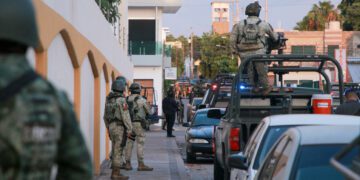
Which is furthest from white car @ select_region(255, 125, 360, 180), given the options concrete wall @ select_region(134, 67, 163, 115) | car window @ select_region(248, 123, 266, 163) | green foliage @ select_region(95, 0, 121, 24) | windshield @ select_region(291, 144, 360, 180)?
concrete wall @ select_region(134, 67, 163, 115)

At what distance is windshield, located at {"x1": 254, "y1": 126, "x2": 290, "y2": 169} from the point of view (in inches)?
340

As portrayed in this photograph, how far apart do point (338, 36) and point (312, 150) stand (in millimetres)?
66862

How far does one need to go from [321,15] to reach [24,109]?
3428 inches

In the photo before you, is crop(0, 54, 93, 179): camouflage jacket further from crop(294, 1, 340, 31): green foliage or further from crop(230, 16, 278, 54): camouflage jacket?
crop(294, 1, 340, 31): green foliage

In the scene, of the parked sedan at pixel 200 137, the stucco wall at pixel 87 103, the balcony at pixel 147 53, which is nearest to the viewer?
the stucco wall at pixel 87 103

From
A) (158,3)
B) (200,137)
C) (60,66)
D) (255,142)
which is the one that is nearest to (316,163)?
(255,142)

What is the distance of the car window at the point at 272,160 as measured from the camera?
6.91 m

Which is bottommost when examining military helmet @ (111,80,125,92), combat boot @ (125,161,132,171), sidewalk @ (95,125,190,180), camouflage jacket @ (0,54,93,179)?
sidewalk @ (95,125,190,180)

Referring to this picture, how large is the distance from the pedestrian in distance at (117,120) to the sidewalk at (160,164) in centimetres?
80

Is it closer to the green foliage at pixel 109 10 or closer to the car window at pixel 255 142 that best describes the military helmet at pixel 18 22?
the car window at pixel 255 142

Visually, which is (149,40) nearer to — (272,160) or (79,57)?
(79,57)

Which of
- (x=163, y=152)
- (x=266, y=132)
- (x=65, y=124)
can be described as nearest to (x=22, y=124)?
A: (x=65, y=124)

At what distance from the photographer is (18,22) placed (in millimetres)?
3332

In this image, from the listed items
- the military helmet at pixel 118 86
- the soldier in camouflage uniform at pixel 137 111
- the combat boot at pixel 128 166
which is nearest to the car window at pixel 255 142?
the military helmet at pixel 118 86
